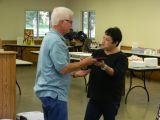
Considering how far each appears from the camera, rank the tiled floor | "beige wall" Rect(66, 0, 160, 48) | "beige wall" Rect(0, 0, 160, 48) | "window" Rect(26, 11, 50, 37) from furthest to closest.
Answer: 1. "window" Rect(26, 11, 50, 37)
2. "beige wall" Rect(0, 0, 160, 48)
3. "beige wall" Rect(66, 0, 160, 48)
4. the tiled floor

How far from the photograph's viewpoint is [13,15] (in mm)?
12516

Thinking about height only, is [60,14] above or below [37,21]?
below

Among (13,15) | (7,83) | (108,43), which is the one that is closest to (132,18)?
(13,15)

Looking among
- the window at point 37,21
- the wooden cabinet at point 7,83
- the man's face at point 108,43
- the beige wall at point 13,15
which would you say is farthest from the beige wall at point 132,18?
the man's face at point 108,43

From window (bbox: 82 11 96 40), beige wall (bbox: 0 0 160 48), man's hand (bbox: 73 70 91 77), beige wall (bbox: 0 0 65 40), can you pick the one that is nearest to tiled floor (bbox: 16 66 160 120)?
beige wall (bbox: 0 0 160 48)

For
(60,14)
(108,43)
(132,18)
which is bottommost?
(108,43)

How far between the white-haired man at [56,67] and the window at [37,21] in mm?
10556

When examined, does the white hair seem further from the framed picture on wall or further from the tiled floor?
Answer: the framed picture on wall

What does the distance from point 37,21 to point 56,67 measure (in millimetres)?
10883

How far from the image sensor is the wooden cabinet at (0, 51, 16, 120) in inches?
147

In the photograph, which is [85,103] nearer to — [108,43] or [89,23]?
[108,43]

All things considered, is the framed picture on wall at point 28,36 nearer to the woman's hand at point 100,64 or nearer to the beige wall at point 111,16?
the beige wall at point 111,16

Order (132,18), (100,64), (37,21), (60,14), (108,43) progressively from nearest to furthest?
1. (60,14)
2. (100,64)
3. (108,43)
4. (132,18)
5. (37,21)

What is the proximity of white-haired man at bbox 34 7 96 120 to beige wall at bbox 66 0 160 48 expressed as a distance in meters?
7.24
